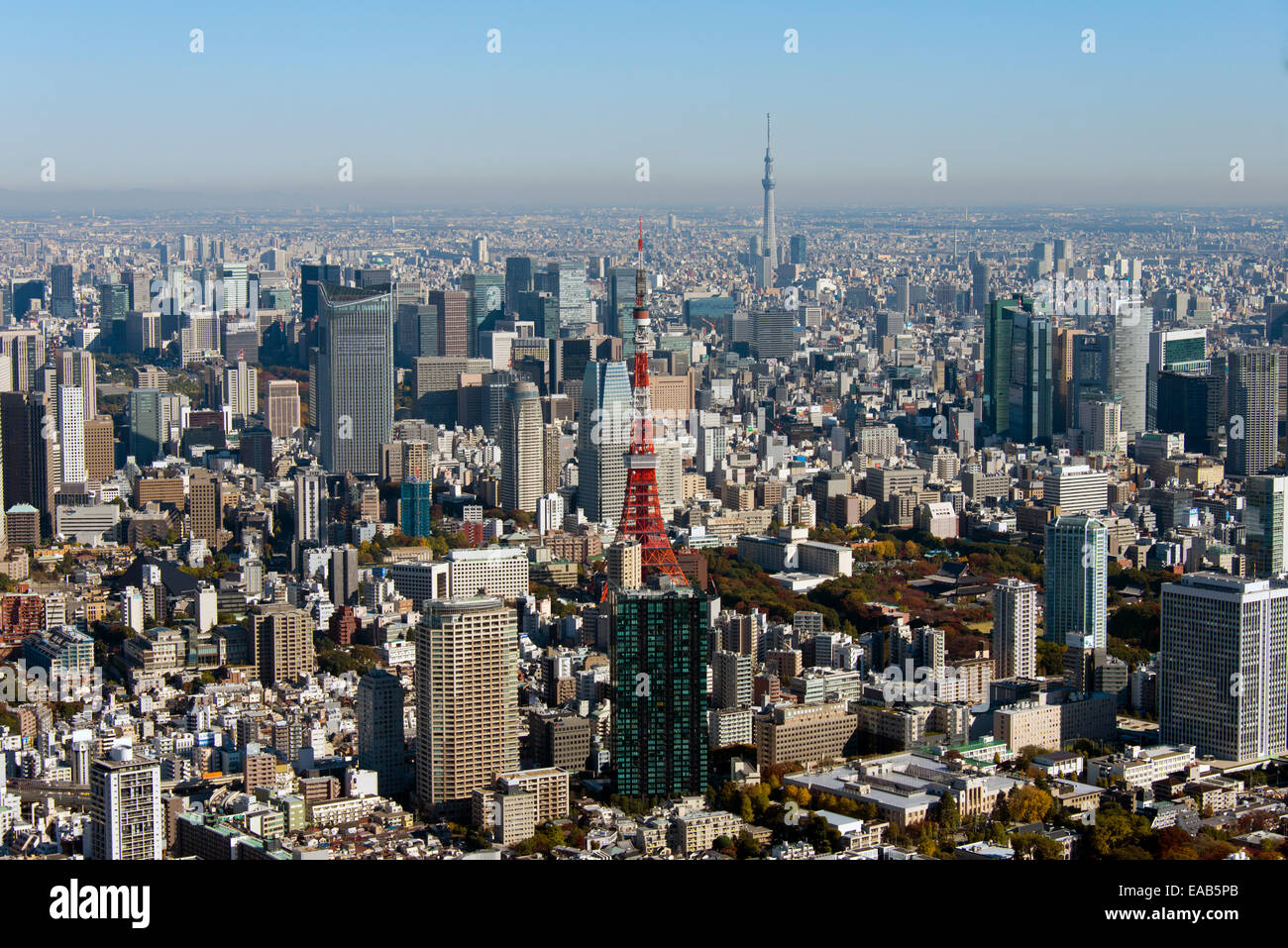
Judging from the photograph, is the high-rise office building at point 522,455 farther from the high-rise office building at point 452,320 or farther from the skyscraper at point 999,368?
the skyscraper at point 999,368

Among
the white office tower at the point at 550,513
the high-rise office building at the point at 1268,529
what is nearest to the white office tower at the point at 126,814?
the high-rise office building at the point at 1268,529

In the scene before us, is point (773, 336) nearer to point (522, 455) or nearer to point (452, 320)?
point (452, 320)

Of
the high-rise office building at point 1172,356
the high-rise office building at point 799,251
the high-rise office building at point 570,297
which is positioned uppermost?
the high-rise office building at point 799,251

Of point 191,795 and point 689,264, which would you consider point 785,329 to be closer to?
point 689,264

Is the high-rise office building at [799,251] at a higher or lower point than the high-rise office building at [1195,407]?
higher

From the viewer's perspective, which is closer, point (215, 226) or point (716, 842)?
point (716, 842)
